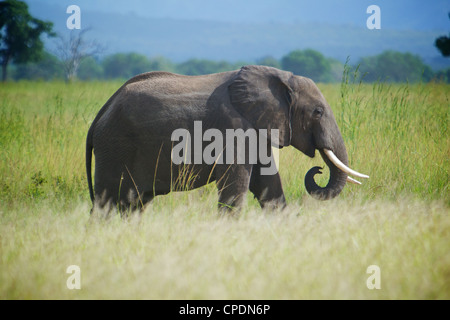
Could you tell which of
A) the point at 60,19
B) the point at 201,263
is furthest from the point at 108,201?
the point at 60,19

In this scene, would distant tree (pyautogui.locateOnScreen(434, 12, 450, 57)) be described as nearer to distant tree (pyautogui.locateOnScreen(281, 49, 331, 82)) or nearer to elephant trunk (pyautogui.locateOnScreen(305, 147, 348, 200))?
elephant trunk (pyautogui.locateOnScreen(305, 147, 348, 200))

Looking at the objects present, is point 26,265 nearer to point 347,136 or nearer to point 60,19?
point 347,136

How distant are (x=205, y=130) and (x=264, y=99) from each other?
0.62 metres

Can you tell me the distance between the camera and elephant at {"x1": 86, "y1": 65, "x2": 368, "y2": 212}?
4.79 metres

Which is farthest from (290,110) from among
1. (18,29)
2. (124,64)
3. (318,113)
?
(124,64)

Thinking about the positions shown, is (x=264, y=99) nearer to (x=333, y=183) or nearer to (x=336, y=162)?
(x=336, y=162)

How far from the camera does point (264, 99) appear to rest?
15.9 feet

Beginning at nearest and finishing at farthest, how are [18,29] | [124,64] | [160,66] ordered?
[18,29] → [160,66] → [124,64]

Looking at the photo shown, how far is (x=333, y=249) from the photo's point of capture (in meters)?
4.05

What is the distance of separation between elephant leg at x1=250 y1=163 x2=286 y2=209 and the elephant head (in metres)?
0.37

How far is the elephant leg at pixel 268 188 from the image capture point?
5.13m

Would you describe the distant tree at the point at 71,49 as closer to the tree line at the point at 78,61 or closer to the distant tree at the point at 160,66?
the tree line at the point at 78,61

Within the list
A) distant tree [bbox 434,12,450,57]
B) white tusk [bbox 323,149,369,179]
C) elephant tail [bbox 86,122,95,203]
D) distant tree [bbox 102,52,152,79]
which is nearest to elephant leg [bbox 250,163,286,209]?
white tusk [bbox 323,149,369,179]

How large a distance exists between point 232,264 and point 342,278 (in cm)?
76
